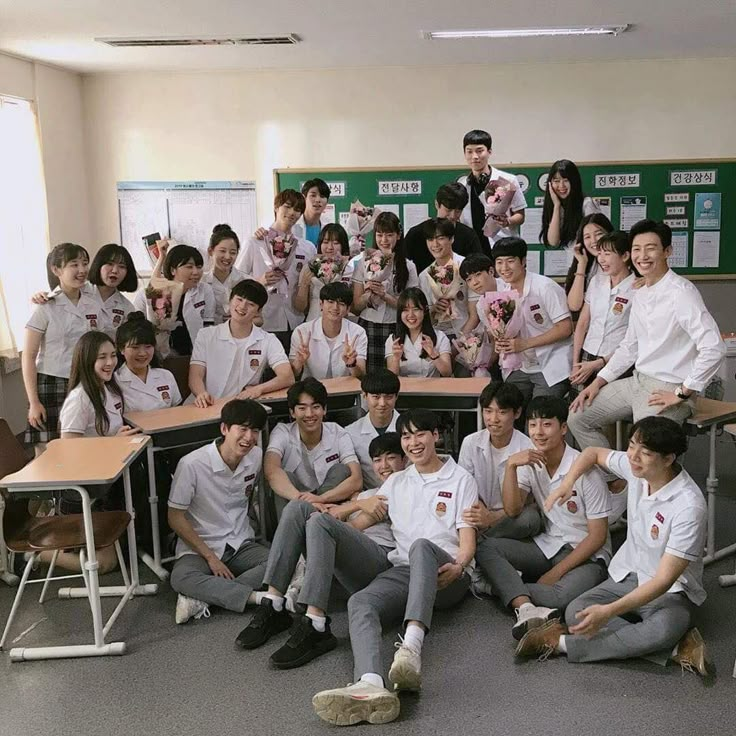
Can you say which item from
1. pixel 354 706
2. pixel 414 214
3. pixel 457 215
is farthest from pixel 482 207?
pixel 354 706

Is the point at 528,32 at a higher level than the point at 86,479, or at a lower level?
higher

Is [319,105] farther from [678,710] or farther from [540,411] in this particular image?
[678,710]

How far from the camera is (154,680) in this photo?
10.5ft

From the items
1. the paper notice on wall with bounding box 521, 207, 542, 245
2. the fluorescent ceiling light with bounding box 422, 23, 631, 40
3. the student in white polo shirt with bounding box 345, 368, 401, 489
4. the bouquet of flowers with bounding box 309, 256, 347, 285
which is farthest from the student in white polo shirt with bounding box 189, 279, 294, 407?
the paper notice on wall with bounding box 521, 207, 542, 245

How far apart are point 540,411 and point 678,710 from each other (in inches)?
51.1

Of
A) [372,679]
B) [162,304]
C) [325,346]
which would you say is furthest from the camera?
[325,346]

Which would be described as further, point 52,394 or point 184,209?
point 184,209

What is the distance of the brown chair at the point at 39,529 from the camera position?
3.48m

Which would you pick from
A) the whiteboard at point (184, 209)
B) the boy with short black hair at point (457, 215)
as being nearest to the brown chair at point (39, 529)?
the boy with short black hair at point (457, 215)

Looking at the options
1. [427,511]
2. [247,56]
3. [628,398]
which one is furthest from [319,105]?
[427,511]

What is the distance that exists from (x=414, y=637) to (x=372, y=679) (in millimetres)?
277

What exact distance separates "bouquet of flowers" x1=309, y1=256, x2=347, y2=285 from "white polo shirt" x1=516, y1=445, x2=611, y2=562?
6.11 feet

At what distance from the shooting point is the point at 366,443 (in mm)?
4320

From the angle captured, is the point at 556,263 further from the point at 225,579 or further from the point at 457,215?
the point at 225,579
